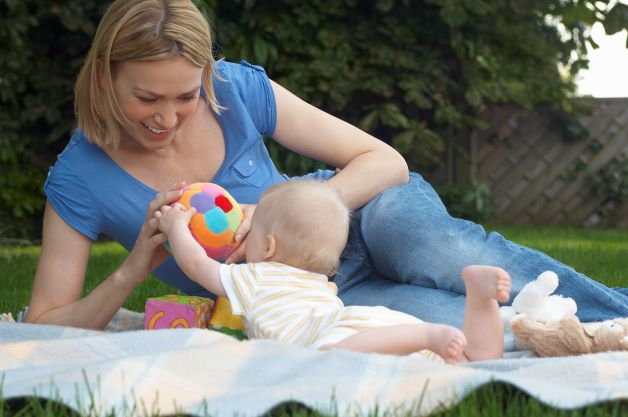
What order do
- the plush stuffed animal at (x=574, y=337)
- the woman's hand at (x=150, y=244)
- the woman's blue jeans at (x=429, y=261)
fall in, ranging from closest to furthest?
the plush stuffed animal at (x=574, y=337) → the woman's hand at (x=150, y=244) → the woman's blue jeans at (x=429, y=261)

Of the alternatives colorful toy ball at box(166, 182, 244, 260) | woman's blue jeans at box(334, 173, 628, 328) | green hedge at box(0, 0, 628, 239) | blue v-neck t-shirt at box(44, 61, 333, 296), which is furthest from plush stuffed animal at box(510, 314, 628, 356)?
green hedge at box(0, 0, 628, 239)

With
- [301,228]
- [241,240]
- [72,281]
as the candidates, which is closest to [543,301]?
[301,228]

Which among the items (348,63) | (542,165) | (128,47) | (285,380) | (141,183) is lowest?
(285,380)

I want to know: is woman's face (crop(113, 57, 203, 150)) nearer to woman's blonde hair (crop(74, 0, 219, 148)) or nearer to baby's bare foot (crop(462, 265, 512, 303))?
woman's blonde hair (crop(74, 0, 219, 148))

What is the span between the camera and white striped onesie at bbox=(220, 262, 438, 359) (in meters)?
2.04

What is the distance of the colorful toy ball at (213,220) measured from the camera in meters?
2.34

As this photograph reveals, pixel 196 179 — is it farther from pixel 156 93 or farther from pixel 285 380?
pixel 285 380

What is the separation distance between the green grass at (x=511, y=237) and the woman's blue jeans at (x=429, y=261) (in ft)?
2.78

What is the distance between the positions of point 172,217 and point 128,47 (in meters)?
0.48

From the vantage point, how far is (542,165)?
942 cm

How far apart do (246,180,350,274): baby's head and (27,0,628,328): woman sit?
0.13 metres

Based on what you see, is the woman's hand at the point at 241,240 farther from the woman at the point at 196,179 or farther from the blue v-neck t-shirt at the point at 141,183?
the blue v-neck t-shirt at the point at 141,183

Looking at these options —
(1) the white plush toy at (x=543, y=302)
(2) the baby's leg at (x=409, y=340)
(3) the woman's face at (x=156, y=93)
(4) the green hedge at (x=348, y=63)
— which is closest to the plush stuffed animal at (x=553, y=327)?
(1) the white plush toy at (x=543, y=302)

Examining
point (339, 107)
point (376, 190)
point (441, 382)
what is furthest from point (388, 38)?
point (441, 382)
